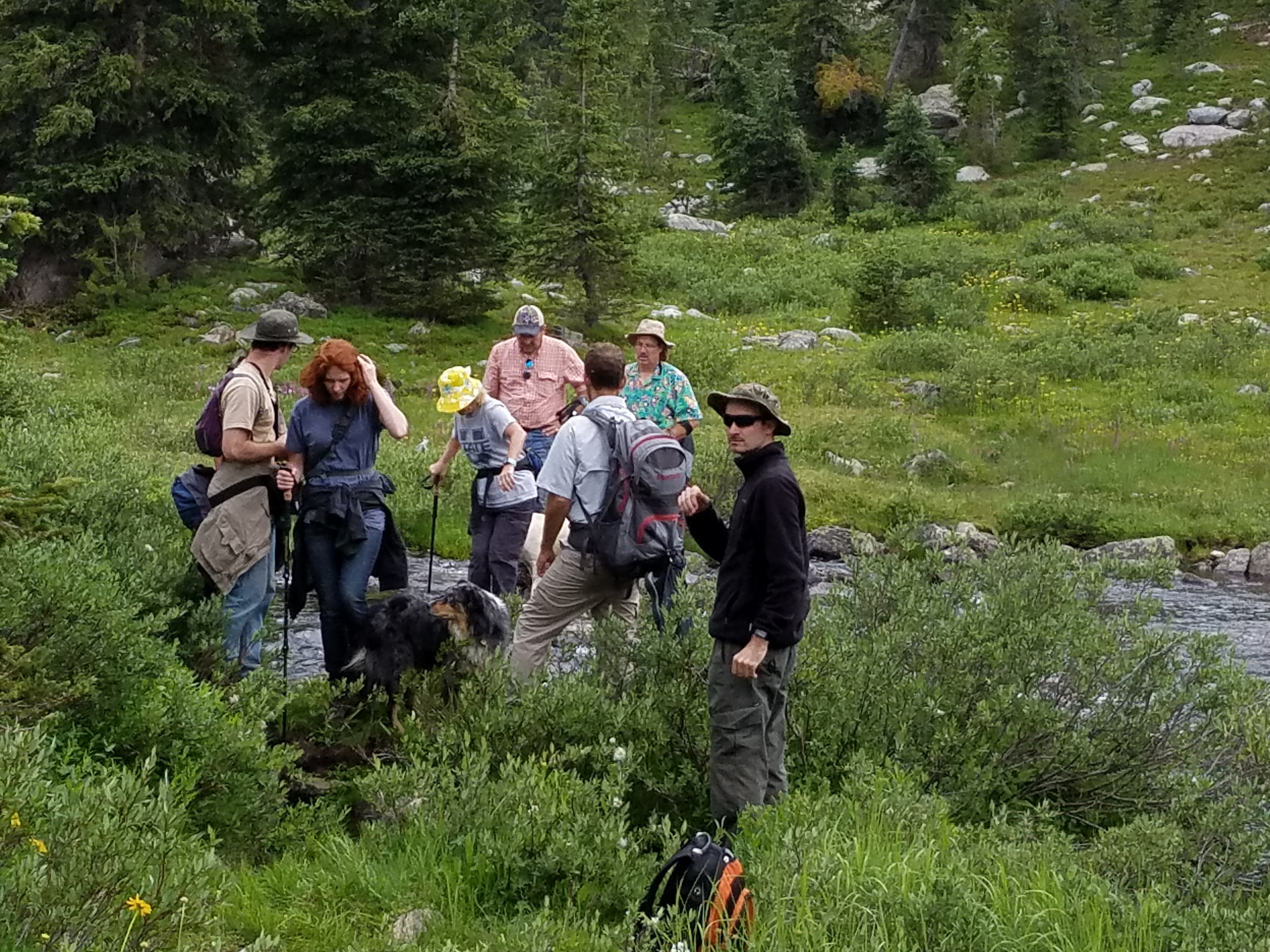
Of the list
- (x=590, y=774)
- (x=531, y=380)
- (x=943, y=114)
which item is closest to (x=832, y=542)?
(x=531, y=380)

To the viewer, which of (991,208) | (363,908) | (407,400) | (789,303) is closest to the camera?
(363,908)

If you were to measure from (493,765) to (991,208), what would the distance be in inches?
1280

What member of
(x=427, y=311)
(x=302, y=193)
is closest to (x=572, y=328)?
(x=427, y=311)

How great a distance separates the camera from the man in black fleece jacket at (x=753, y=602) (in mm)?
5023

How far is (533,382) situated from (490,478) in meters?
1.28

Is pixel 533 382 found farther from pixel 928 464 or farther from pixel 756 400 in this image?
pixel 928 464

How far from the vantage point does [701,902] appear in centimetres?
403

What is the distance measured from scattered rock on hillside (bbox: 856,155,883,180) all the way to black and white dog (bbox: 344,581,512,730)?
33.2m

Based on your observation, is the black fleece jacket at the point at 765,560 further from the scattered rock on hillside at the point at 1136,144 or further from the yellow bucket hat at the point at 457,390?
the scattered rock on hillside at the point at 1136,144

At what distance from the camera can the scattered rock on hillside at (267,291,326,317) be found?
22.1m

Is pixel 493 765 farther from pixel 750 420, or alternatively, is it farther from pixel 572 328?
pixel 572 328

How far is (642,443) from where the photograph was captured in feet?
20.8

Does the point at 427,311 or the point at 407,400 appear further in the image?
the point at 427,311

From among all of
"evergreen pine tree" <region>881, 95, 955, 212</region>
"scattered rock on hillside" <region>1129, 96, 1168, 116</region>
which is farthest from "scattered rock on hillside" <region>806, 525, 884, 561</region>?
"scattered rock on hillside" <region>1129, 96, 1168, 116</region>
